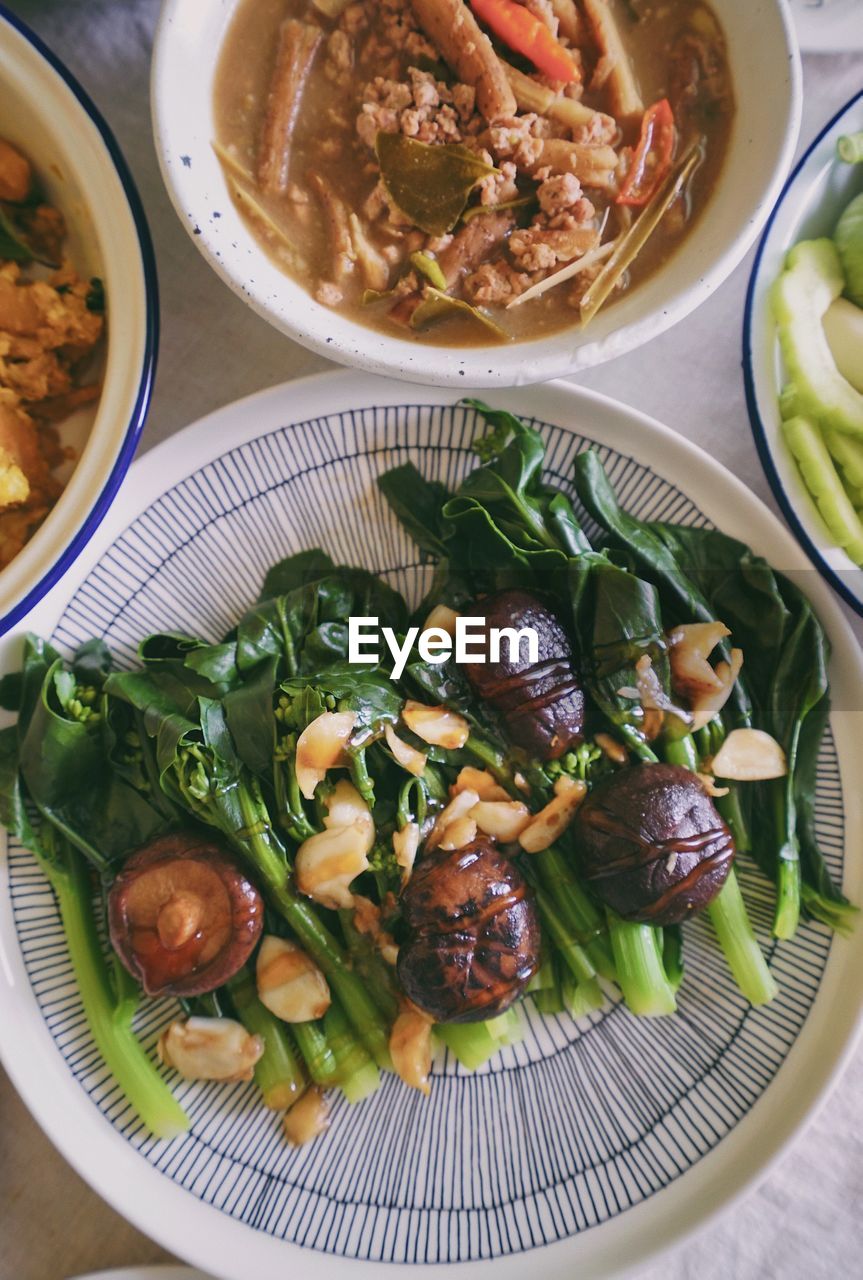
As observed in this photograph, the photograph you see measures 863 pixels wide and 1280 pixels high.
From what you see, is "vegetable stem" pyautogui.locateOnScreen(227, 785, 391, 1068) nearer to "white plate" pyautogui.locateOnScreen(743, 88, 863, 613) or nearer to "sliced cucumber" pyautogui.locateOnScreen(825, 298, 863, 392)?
"white plate" pyautogui.locateOnScreen(743, 88, 863, 613)

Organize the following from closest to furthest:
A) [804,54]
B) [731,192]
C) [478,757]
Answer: [731,192], [478,757], [804,54]

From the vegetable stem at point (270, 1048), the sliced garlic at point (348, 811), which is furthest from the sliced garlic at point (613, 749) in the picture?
the vegetable stem at point (270, 1048)

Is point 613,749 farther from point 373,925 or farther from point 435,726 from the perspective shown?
point 373,925

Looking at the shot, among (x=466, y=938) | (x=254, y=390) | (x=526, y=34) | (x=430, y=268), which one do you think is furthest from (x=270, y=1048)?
(x=526, y=34)

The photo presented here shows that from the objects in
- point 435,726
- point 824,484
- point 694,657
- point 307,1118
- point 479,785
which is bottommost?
point 307,1118

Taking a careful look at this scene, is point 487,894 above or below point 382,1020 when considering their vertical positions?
above

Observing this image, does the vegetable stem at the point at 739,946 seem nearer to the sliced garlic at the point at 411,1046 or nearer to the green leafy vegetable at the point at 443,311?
the sliced garlic at the point at 411,1046

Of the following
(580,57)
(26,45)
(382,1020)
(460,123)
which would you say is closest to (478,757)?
(382,1020)

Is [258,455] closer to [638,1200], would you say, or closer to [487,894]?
[487,894]
